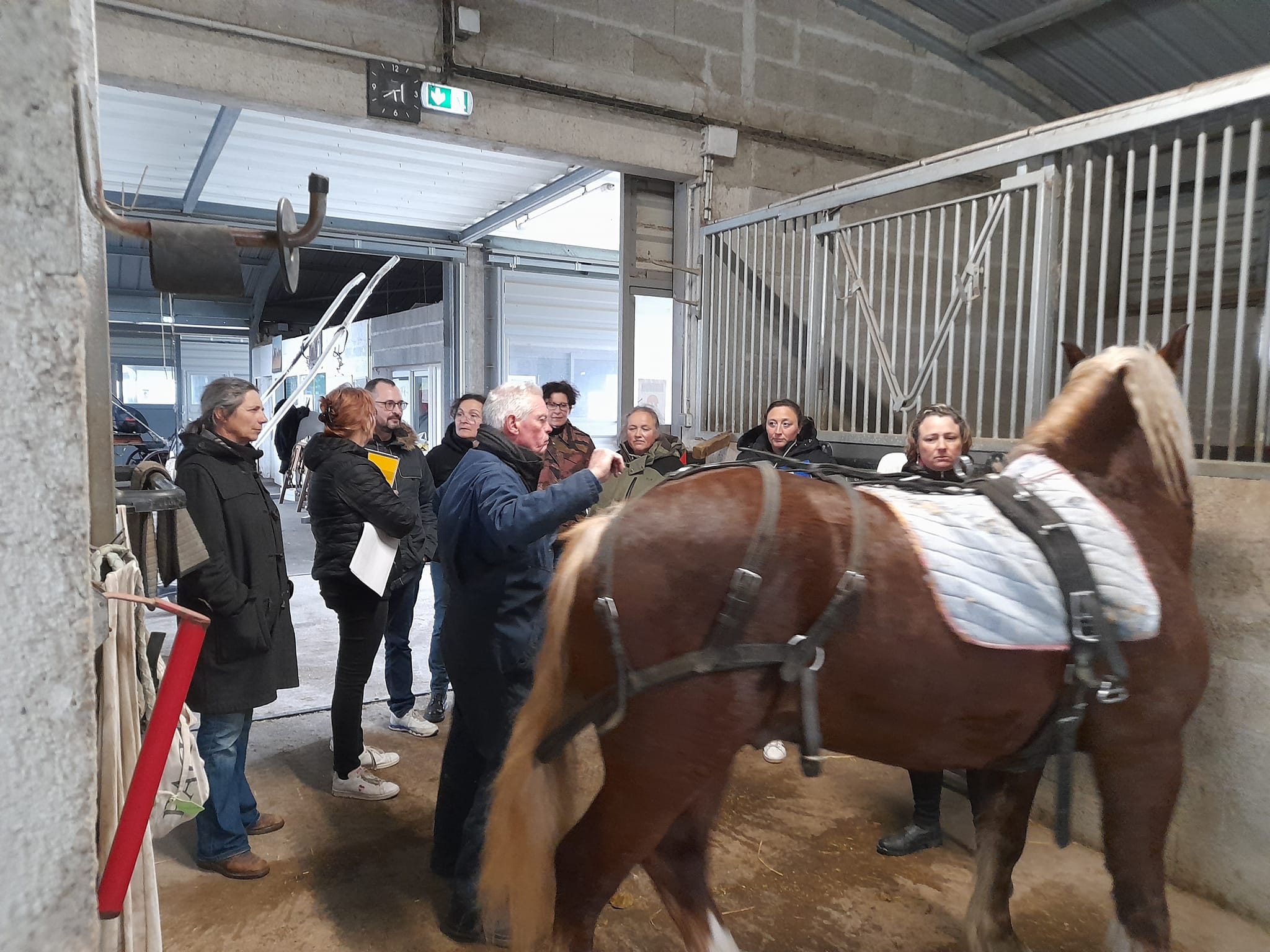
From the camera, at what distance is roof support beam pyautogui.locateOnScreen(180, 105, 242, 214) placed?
5281mm

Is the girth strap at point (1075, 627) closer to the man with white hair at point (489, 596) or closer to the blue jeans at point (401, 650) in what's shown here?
the man with white hair at point (489, 596)

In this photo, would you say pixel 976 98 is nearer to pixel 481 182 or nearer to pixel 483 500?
pixel 481 182

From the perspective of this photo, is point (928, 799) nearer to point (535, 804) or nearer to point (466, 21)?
point (535, 804)

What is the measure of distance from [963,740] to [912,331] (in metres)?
4.58

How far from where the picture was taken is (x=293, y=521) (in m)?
10.3

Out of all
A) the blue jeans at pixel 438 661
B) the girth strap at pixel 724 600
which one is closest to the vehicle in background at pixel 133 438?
the blue jeans at pixel 438 661

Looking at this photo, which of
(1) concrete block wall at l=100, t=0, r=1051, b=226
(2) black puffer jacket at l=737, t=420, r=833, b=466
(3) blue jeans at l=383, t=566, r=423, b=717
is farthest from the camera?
(1) concrete block wall at l=100, t=0, r=1051, b=226

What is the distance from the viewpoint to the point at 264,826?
2869mm

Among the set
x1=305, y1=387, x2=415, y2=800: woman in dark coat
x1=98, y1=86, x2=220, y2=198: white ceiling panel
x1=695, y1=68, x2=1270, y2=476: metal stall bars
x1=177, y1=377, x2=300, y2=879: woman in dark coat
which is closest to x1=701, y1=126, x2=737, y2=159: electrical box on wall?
x1=695, y1=68, x2=1270, y2=476: metal stall bars

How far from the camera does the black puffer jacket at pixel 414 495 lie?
332cm

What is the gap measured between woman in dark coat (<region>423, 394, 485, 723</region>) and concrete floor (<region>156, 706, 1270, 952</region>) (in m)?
0.75

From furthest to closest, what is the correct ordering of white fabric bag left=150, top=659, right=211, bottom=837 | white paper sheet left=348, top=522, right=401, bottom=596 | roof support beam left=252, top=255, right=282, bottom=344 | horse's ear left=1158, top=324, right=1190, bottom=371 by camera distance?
roof support beam left=252, top=255, right=282, bottom=344
white paper sheet left=348, top=522, right=401, bottom=596
horse's ear left=1158, top=324, right=1190, bottom=371
white fabric bag left=150, top=659, right=211, bottom=837

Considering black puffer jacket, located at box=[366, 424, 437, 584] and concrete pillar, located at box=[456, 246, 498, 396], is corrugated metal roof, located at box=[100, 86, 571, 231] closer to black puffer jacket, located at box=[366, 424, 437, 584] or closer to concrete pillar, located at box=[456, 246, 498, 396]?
concrete pillar, located at box=[456, 246, 498, 396]

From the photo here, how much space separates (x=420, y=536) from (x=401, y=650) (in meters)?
0.68
